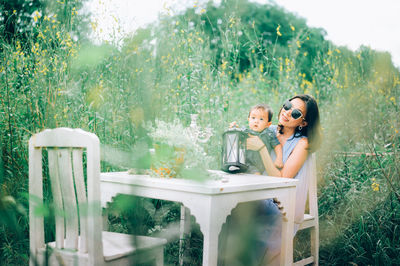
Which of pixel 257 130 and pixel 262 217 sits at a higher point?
pixel 257 130

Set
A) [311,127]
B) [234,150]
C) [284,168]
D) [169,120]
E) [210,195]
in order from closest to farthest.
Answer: [210,195] < [234,150] < [284,168] < [311,127] < [169,120]

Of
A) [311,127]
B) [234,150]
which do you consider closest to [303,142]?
[311,127]

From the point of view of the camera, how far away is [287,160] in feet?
7.82

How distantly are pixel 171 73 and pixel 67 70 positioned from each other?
32.8 inches

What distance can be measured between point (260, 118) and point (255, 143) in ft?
0.84

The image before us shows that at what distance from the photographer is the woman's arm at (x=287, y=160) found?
2.33 m

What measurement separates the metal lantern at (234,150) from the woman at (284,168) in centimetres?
11

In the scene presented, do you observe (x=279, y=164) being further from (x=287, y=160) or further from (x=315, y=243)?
(x=315, y=243)

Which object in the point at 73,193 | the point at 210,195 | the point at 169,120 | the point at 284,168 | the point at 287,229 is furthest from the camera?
the point at 169,120

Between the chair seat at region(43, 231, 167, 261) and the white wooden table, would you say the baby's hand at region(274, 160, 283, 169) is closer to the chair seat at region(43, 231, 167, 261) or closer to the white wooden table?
the white wooden table

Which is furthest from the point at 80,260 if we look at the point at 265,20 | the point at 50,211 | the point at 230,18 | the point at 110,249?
the point at 265,20

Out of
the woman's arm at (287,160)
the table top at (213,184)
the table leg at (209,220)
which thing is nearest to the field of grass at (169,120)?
the woman's arm at (287,160)

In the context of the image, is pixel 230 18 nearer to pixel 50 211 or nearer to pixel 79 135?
pixel 79 135

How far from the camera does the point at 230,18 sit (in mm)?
3139
